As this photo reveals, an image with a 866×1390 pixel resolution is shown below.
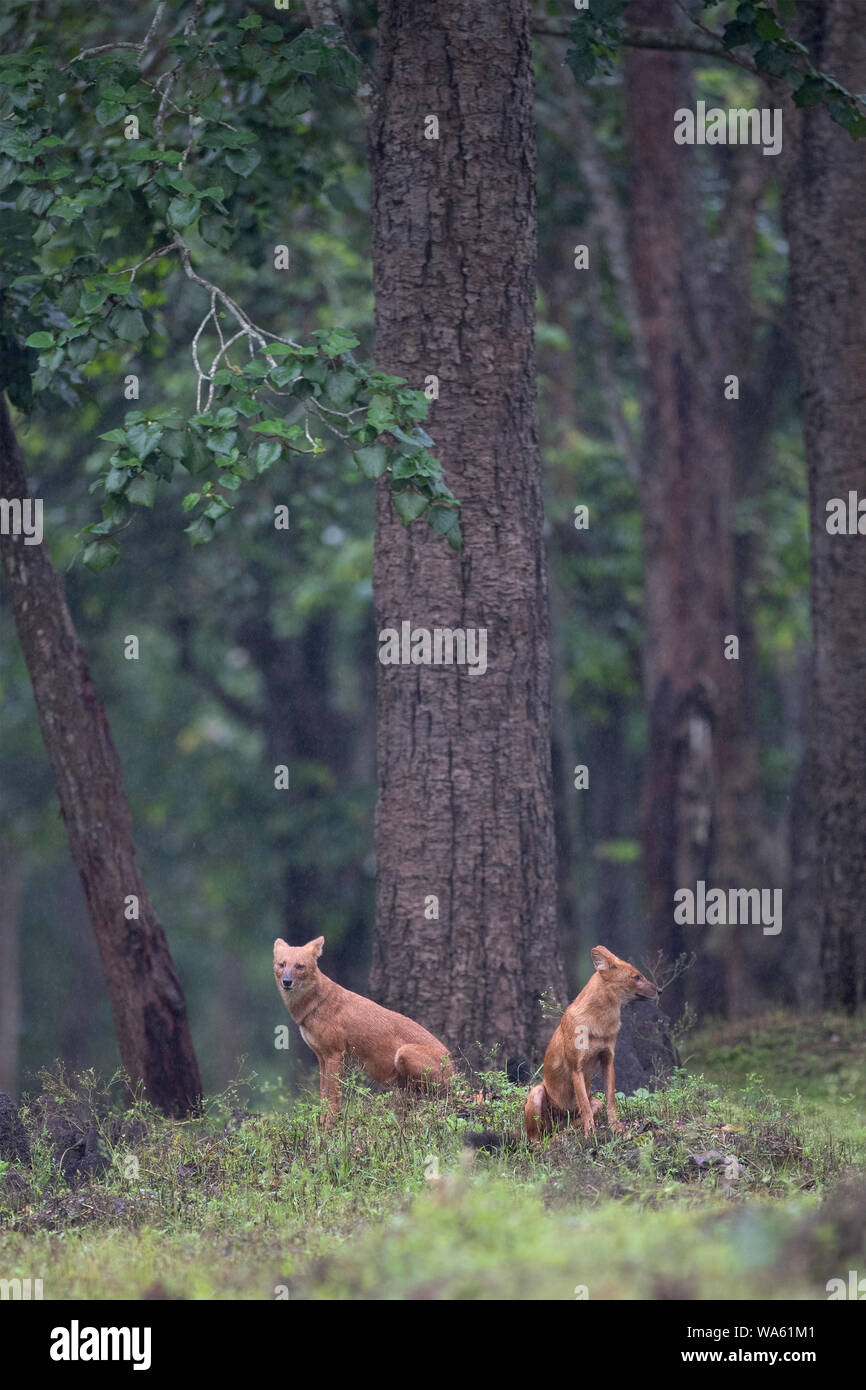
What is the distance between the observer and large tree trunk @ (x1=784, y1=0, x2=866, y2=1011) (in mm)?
12195

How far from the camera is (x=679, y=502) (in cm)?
1659

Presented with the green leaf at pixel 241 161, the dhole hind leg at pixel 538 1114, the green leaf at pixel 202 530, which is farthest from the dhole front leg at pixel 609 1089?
the green leaf at pixel 241 161

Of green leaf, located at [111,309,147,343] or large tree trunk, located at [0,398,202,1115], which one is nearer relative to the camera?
green leaf, located at [111,309,147,343]

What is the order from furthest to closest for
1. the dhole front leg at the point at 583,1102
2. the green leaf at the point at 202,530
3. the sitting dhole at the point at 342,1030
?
1. the sitting dhole at the point at 342,1030
2. the green leaf at the point at 202,530
3. the dhole front leg at the point at 583,1102

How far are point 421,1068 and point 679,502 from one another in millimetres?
9789

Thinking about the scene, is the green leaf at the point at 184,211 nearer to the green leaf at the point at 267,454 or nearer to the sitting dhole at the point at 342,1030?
the green leaf at the point at 267,454

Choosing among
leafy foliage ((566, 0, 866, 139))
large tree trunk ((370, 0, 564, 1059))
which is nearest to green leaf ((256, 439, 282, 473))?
large tree trunk ((370, 0, 564, 1059))

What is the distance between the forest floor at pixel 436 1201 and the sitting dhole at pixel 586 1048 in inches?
6.9

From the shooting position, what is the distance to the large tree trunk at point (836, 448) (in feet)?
40.0

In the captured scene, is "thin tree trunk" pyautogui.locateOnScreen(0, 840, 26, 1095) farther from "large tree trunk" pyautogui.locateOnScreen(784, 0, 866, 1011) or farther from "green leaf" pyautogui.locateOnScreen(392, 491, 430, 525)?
"green leaf" pyautogui.locateOnScreen(392, 491, 430, 525)

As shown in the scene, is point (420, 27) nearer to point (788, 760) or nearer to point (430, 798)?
point (430, 798)

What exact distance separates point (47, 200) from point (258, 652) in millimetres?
13534

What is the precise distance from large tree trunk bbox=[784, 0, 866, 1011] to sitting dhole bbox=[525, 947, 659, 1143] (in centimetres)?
515

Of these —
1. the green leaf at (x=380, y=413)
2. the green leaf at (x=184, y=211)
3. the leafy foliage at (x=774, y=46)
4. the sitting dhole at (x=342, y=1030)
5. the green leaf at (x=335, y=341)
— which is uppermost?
the leafy foliage at (x=774, y=46)
